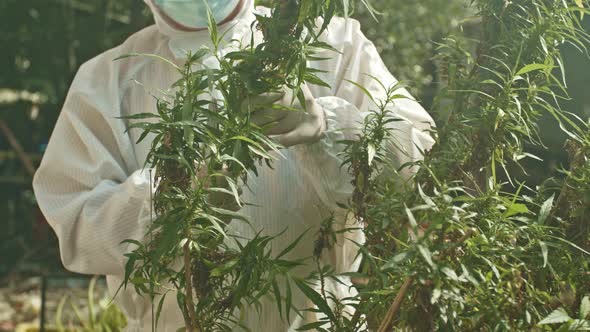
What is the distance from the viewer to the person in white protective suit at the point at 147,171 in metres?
1.71

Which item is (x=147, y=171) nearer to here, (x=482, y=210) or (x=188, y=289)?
(x=188, y=289)

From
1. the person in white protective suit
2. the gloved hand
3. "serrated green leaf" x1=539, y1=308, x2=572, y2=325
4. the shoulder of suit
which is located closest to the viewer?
"serrated green leaf" x1=539, y1=308, x2=572, y2=325

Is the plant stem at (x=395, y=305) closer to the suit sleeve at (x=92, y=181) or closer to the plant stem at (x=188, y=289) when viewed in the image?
the plant stem at (x=188, y=289)

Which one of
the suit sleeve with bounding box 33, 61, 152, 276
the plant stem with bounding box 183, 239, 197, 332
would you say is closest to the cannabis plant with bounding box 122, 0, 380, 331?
the plant stem with bounding box 183, 239, 197, 332

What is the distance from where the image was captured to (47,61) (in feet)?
18.7

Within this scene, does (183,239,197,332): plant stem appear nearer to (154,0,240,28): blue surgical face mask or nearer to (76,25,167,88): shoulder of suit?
(154,0,240,28): blue surgical face mask

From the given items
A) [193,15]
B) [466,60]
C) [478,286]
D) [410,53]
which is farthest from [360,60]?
[410,53]

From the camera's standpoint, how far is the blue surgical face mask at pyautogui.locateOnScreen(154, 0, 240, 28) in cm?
180

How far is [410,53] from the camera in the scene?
16.2ft

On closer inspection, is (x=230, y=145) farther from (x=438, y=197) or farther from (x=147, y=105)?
(x=147, y=105)

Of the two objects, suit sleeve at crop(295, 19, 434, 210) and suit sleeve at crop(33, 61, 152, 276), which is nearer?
suit sleeve at crop(295, 19, 434, 210)

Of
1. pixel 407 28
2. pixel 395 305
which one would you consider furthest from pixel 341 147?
Result: pixel 407 28

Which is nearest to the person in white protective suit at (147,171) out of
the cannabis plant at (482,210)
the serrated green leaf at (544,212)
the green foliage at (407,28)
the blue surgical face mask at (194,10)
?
the blue surgical face mask at (194,10)

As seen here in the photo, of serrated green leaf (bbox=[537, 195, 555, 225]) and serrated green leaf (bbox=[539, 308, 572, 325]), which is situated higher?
serrated green leaf (bbox=[537, 195, 555, 225])
